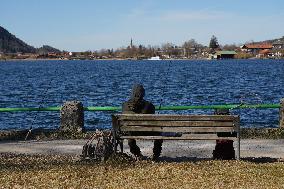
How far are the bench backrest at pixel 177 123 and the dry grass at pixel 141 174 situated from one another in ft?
1.94

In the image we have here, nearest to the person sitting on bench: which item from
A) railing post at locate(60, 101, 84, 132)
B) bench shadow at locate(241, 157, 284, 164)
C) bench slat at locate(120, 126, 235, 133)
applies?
bench slat at locate(120, 126, 235, 133)

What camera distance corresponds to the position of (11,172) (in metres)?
8.79

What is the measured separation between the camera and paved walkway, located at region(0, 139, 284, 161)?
1118cm

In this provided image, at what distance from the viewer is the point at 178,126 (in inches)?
391

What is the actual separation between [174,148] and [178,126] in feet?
7.03

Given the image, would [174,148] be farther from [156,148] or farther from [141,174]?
[141,174]

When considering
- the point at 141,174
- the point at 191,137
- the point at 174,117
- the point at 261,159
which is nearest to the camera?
the point at 141,174

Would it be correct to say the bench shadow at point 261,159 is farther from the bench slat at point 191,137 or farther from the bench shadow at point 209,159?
the bench slat at point 191,137

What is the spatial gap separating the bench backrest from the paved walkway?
81cm

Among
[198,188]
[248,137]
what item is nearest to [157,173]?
[198,188]

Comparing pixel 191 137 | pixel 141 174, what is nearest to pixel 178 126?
pixel 191 137

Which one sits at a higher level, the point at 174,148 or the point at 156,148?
the point at 156,148

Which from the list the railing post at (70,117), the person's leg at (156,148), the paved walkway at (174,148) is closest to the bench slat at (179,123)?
the person's leg at (156,148)

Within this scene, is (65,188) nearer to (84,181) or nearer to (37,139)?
(84,181)
